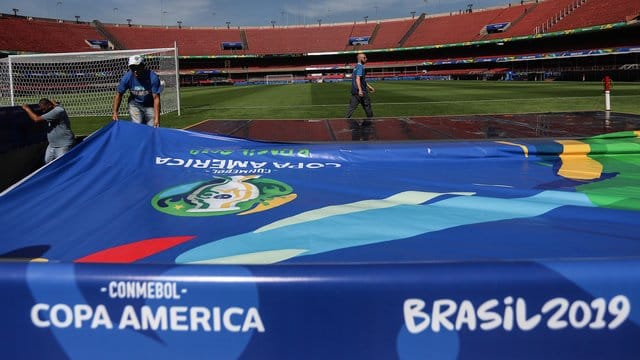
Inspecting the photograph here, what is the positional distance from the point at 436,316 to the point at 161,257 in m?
1.71

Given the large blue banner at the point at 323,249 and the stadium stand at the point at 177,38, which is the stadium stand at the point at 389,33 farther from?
the large blue banner at the point at 323,249

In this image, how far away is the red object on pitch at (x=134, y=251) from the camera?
Result: 8.57 feet

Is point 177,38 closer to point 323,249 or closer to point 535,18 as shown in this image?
point 535,18

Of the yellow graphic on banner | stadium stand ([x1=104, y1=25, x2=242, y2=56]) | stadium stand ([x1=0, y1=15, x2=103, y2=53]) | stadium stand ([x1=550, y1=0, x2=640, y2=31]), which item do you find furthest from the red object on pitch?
stadium stand ([x1=104, y1=25, x2=242, y2=56])

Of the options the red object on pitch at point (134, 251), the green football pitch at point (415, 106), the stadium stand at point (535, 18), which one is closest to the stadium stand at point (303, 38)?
the stadium stand at point (535, 18)

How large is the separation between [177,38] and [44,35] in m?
17.1

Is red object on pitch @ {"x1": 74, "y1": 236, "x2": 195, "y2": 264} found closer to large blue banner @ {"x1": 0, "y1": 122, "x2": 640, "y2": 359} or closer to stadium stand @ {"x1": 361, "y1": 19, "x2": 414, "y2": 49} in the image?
large blue banner @ {"x1": 0, "y1": 122, "x2": 640, "y2": 359}

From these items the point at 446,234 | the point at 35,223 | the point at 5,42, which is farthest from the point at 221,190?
the point at 5,42

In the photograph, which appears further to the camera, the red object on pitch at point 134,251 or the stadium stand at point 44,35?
the stadium stand at point 44,35

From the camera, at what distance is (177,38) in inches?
2566

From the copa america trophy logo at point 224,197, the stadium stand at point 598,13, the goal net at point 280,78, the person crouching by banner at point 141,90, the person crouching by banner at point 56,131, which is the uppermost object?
the stadium stand at point 598,13

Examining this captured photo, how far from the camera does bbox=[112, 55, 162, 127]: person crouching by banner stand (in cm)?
690

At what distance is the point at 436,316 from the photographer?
1499 millimetres

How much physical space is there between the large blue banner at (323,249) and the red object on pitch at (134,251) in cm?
1
